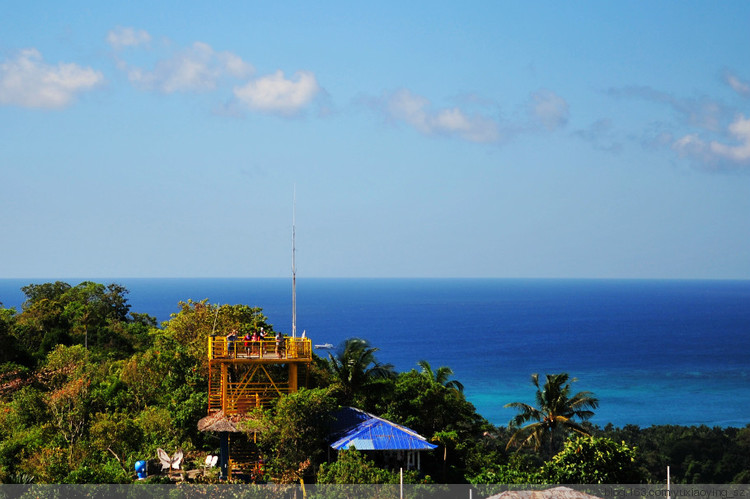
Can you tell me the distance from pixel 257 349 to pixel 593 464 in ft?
43.5

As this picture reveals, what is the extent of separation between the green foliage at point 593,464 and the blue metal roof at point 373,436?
4.68 meters

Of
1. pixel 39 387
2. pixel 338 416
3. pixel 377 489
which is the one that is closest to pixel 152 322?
pixel 39 387

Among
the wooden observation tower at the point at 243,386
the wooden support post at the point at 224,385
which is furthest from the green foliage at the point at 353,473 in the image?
the wooden support post at the point at 224,385

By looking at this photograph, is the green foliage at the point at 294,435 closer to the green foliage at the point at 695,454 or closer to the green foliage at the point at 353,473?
the green foliage at the point at 353,473

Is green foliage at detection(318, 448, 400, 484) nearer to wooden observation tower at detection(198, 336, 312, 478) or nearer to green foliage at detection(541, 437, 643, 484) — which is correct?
wooden observation tower at detection(198, 336, 312, 478)

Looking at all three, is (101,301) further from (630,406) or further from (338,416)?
(630,406)

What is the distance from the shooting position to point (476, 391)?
114m

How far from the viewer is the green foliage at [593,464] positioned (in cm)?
2531

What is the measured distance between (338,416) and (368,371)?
6.29 metres

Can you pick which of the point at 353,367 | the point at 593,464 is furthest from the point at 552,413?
the point at 593,464

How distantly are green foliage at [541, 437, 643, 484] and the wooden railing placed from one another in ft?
33.0

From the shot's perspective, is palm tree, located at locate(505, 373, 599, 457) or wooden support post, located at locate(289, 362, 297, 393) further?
palm tree, located at locate(505, 373, 599, 457)

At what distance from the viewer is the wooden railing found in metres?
29.7

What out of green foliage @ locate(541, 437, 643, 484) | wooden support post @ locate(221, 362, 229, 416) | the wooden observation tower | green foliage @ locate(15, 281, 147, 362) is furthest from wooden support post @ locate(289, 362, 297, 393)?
green foliage @ locate(15, 281, 147, 362)
